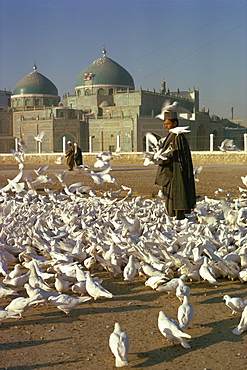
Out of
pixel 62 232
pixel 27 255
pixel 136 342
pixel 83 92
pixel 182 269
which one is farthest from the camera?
pixel 83 92

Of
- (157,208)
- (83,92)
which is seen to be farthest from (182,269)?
(83,92)

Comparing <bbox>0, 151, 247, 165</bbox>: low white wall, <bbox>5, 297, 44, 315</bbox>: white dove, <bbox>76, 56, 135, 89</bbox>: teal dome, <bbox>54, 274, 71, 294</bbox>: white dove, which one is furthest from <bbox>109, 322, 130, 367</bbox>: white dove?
<bbox>76, 56, 135, 89</bbox>: teal dome

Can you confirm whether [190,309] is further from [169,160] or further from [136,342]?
[169,160]

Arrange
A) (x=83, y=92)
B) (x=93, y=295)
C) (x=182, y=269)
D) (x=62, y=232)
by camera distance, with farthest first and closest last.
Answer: (x=83, y=92) < (x=62, y=232) < (x=182, y=269) < (x=93, y=295)

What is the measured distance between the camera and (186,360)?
6.36 feet

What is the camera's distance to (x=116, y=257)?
3350 millimetres

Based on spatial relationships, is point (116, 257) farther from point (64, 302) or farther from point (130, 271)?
point (64, 302)

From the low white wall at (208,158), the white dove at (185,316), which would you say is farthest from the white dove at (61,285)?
A: the low white wall at (208,158)

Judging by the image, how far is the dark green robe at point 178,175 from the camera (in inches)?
168

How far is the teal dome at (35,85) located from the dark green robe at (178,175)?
41.0m

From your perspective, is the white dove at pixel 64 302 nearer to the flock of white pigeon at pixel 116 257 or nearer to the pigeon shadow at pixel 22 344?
the flock of white pigeon at pixel 116 257

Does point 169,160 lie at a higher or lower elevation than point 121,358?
higher

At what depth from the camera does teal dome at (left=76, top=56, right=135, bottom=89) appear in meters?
41.4

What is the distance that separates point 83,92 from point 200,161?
2515 cm
